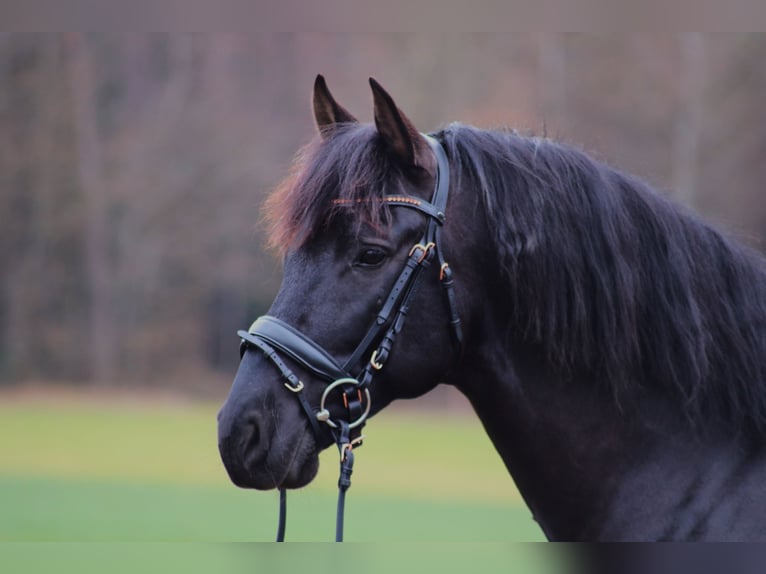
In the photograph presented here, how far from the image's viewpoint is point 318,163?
11.2 ft

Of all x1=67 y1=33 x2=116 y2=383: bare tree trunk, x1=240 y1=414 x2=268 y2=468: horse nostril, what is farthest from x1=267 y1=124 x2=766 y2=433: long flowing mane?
x1=67 y1=33 x2=116 y2=383: bare tree trunk

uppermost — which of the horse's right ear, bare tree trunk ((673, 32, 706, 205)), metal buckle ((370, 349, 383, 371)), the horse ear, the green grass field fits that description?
bare tree trunk ((673, 32, 706, 205))

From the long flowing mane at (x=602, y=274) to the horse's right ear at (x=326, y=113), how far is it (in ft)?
0.74

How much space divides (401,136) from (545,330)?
877mm

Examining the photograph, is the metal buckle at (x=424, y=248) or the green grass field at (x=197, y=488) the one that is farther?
the green grass field at (x=197, y=488)

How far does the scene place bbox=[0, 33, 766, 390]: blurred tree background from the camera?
29594 mm

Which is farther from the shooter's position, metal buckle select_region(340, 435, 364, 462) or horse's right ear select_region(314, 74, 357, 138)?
horse's right ear select_region(314, 74, 357, 138)

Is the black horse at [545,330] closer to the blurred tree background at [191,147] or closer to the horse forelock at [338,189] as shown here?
the horse forelock at [338,189]

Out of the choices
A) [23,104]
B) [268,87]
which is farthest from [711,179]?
[23,104]

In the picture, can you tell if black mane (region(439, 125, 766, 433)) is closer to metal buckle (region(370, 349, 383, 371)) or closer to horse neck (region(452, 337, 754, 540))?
horse neck (region(452, 337, 754, 540))

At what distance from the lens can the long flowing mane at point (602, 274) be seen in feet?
10.7

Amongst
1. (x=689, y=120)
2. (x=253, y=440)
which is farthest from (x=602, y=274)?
(x=689, y=120)

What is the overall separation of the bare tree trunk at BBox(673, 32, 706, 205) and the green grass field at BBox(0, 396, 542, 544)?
1087cm

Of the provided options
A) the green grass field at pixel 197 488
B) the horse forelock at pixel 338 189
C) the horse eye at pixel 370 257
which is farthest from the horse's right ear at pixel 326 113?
the green grass field at pixel 197 488
